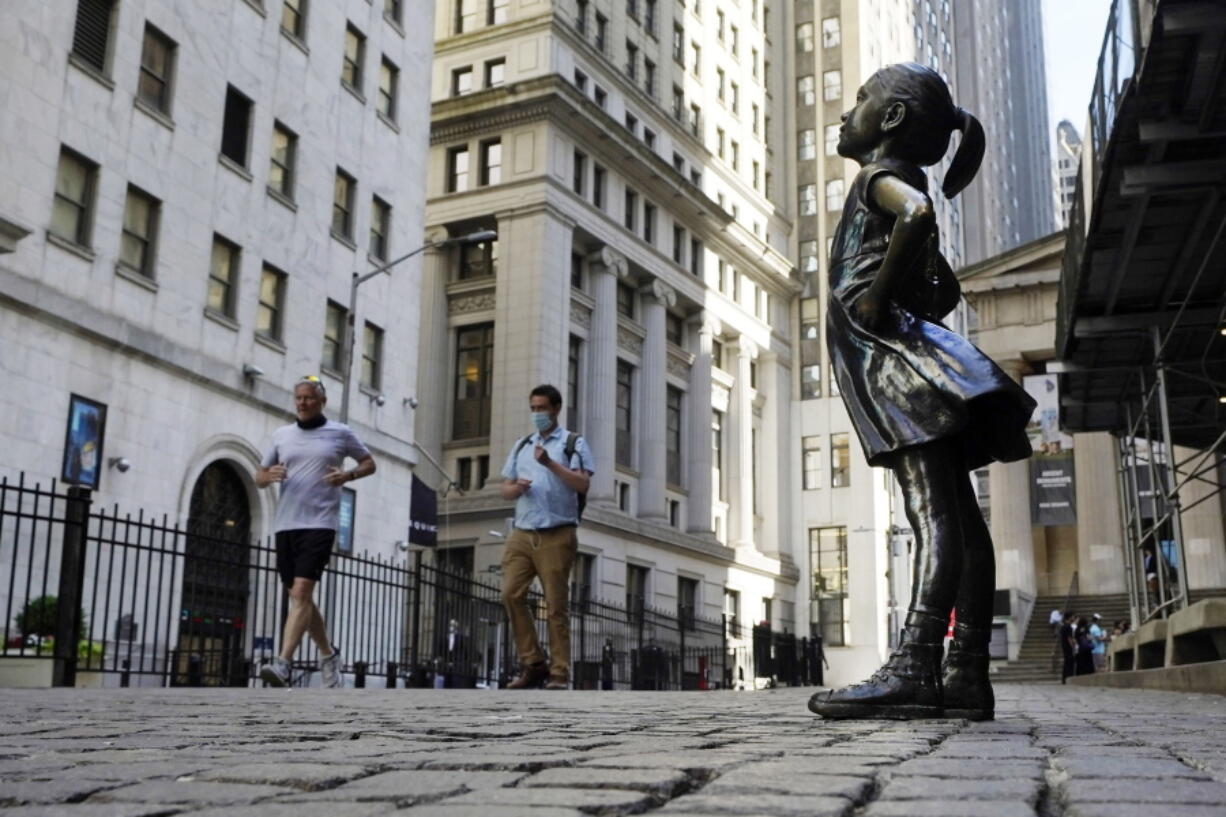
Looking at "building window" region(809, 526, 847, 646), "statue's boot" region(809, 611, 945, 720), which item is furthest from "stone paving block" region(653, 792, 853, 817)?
"building window" region(809, 526, 847, 646)

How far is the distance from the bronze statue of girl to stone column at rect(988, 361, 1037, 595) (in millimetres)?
46415

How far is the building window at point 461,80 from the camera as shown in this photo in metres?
49.8

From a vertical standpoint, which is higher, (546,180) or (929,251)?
(546,180)

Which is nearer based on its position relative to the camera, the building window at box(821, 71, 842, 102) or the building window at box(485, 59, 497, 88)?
the building window at box(485, 59, 497, 88)

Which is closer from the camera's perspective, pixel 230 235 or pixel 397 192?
pixel 230 235

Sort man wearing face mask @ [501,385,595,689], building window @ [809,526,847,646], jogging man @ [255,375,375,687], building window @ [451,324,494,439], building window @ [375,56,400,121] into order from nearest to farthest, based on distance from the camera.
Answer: jogging man @ [255,375,375,687]
man wearing face mask @ [501,385,595,689]
building window @ [375,56,400,121]
building window @ [451,324,494,439]
building window @ [809,526,847,646]

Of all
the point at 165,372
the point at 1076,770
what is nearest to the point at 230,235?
the point at 165,372

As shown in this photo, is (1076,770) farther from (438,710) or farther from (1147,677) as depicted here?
(1147,677)

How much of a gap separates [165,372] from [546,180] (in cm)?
2400

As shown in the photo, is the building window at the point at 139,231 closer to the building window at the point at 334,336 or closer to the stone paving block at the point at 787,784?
the building window at the point at 334,336

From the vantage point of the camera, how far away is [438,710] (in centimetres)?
589

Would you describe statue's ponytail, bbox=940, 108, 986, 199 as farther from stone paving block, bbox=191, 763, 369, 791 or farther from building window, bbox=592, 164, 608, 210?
building window, bbox=592, 164, 608, 210

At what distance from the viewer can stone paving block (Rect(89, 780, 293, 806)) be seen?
2291 millimetres

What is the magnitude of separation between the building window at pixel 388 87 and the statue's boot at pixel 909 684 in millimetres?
30664
